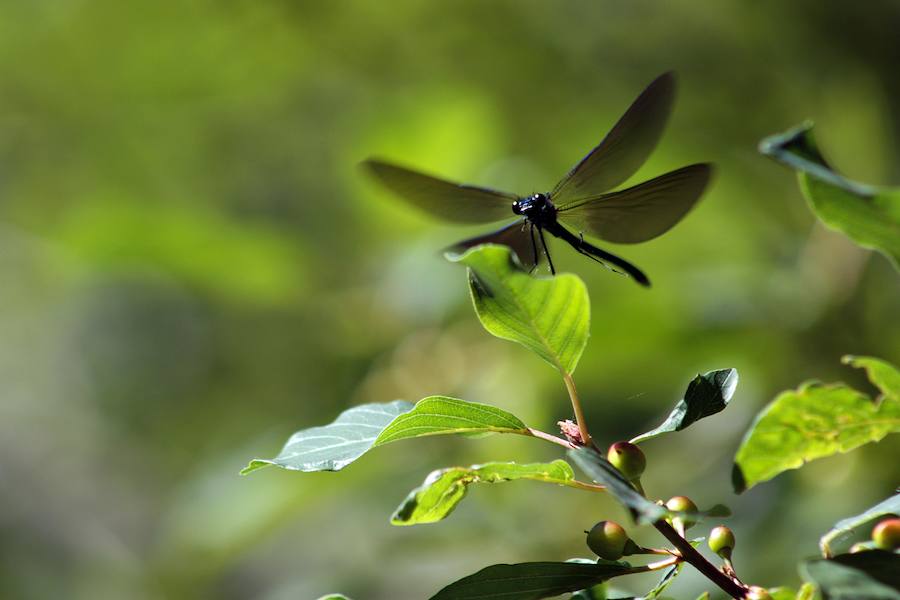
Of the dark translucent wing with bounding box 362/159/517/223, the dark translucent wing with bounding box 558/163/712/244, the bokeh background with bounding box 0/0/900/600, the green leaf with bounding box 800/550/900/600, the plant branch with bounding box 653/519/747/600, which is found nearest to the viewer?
the green leaf with bounding box 800/550/900/600

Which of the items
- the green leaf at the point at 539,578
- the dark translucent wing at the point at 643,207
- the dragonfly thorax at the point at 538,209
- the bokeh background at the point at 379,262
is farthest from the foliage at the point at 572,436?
the bokeh background at the point at 379,262

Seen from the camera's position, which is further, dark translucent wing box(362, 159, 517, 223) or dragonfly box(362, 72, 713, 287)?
dark translucent wing box(362, 159, 517, 223)

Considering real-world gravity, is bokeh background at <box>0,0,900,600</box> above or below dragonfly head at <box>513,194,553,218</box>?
above

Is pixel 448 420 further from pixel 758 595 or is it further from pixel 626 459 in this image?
pixel 758 595

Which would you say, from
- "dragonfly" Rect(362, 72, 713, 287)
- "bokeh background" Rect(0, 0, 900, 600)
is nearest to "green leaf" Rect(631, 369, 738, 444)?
"dragonfly" Rect(362, 72, 713, 287)

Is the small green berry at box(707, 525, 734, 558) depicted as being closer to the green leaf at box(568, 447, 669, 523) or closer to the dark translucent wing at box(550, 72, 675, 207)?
the green leaf at box(568, 447, 669, 523)

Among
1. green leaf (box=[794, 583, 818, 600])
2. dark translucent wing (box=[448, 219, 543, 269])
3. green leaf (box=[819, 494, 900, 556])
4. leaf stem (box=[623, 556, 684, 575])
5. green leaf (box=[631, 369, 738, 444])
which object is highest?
dark translucent wing (box=[448, 219, 543, 269])

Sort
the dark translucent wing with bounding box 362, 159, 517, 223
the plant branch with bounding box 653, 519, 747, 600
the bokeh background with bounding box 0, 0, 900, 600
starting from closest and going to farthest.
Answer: the plant branch with bounding box 653, 519, 747, 600 < the dark translucent wing with bounding box 362, 159, 517, 223 < the bokeh background with bounding box 0, 0, 900, 600
